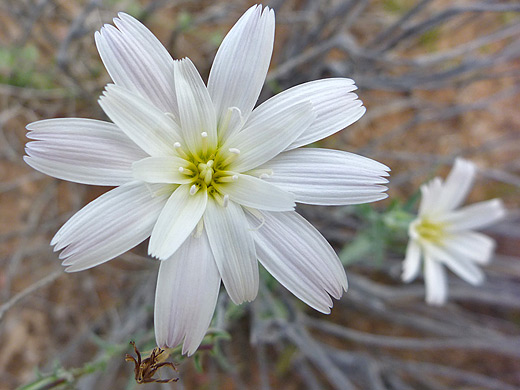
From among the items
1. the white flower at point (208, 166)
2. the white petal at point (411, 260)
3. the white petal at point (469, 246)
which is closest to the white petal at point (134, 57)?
the white flower at point (208, 166)

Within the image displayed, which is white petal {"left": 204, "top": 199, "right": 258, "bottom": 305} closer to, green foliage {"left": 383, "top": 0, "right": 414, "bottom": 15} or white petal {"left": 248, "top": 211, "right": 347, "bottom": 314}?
white petal {"left": 248, "top": 211, "right": 347, "bottom": 314}

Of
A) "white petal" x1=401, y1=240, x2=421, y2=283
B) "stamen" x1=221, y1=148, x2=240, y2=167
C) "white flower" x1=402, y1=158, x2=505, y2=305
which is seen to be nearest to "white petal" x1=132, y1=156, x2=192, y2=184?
"stamen" x1=221, y1=148, x2=240, y2=167

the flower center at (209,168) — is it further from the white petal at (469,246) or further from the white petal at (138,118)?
the white petal at (469,246)

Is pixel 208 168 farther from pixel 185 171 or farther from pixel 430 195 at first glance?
pixel 430 195

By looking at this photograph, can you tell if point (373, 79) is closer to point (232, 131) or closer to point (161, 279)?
point (232, 131)

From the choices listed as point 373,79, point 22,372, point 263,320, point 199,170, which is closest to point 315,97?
point 199,170
